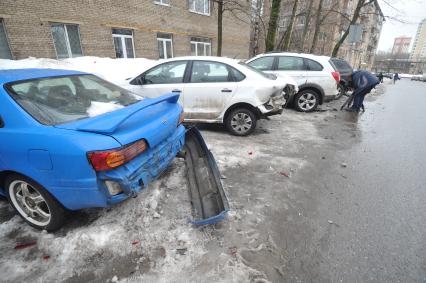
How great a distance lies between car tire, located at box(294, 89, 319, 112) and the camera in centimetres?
796

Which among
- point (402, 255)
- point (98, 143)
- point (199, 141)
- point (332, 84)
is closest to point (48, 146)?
point (98, 143)

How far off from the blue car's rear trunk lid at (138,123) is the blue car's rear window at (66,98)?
0.75 feet

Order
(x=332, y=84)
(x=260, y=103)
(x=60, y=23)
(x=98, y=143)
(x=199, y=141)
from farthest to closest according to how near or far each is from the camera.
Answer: (x=60, y=23) < (x=332, y=84) < (x=260, y=103) < (x=199, y=141) < (x=98, y=143)

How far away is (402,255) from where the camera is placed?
2432 millimetres

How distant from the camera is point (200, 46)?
19.7 m

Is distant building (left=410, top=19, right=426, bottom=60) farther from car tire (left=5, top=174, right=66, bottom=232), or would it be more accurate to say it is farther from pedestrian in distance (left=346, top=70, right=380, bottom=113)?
car tire (left=5, top=174, right=66, bottom=232)

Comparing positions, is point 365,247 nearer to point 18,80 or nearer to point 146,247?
point 146,247

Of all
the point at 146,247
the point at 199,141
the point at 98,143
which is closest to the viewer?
the point at 98,143

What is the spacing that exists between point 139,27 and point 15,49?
653 centimetres

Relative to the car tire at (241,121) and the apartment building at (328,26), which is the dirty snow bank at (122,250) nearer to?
the car tire at (241,121)

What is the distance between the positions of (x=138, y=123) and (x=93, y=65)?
413 inches

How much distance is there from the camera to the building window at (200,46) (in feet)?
62.3

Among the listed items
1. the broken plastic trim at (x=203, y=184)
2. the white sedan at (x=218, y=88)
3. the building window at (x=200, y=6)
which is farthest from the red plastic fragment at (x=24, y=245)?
the building window at (x=200, y=6)

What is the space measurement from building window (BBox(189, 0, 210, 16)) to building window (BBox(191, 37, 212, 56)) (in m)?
1.88
